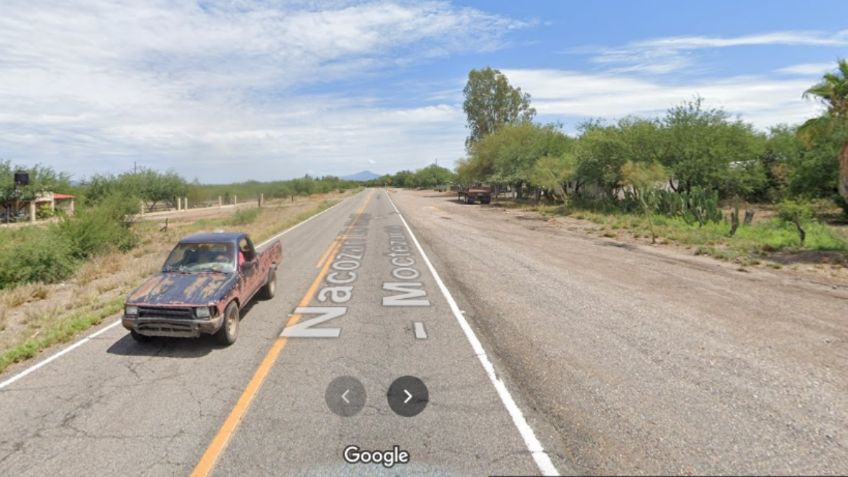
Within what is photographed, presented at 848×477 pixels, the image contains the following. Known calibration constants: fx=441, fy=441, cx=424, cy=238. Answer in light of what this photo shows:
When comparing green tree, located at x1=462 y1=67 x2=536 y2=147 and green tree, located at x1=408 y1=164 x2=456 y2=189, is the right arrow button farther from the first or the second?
green tree, located at x1=408 y1=164 x2=456 y2=189

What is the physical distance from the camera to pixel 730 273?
12.1 meters

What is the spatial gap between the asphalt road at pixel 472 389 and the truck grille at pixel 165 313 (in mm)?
621

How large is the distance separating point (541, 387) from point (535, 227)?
21.0 meters

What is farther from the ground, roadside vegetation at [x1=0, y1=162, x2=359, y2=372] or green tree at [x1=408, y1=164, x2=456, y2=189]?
green tree at [x1=408, y1=164, x2=456, y2=189]

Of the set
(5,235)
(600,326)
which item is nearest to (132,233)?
(5,235)

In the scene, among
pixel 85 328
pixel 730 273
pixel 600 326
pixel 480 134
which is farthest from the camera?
pixel 480 134

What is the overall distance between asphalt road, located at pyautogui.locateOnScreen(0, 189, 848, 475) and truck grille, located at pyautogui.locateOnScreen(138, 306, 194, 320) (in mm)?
621

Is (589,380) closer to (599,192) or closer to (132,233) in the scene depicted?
(132,233)

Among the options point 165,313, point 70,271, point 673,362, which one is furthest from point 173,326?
point 70,271

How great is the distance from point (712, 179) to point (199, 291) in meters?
29.5

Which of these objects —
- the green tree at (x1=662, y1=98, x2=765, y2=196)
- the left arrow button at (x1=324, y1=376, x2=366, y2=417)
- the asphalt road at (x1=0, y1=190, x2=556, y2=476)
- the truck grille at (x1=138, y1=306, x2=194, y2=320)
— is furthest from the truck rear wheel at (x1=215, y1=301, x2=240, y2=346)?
the green tree at (x1=662, y1=98, x2=765, y2=196)

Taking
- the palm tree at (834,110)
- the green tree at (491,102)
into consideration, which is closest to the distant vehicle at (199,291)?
the palm tree at (834,110)

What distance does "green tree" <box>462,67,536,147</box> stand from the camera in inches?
2702

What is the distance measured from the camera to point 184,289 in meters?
6.72
